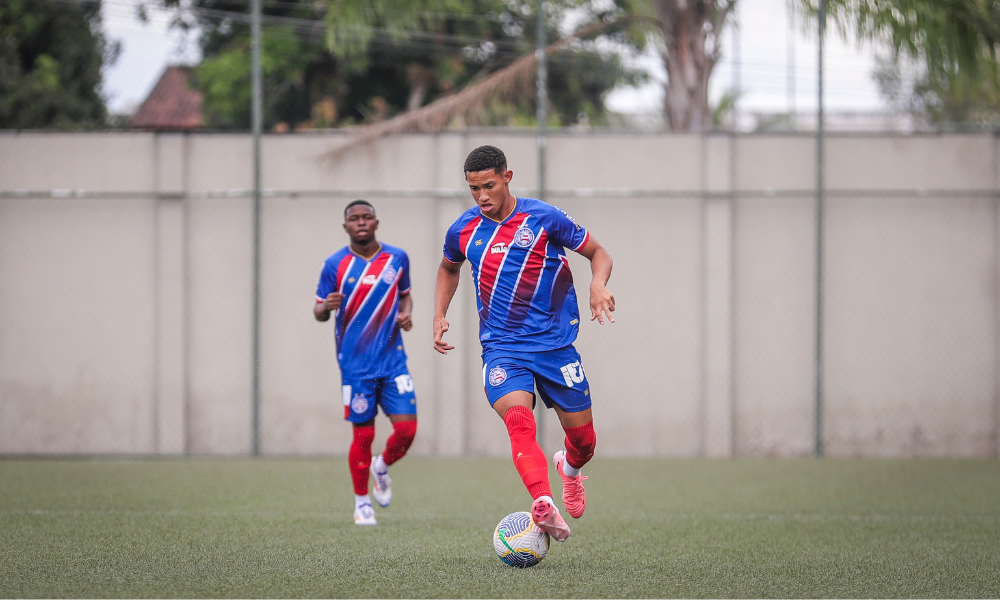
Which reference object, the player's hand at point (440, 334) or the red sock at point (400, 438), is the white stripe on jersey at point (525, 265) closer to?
the player's hand at point (440, 334)

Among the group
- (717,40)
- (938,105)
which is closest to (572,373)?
(717,40)

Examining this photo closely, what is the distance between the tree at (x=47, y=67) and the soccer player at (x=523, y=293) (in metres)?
14.5

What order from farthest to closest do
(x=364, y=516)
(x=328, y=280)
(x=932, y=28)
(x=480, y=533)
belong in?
(x=932, y=28) < (x=328, y=280) < (x=364, y=516) < (x=480, y=533)

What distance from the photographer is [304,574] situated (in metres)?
4.77

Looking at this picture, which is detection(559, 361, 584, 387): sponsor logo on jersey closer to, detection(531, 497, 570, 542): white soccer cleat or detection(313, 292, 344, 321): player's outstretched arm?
detection(531, 497, 570, 542): white soccer cleat

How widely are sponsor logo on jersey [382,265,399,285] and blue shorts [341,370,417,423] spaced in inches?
24.8

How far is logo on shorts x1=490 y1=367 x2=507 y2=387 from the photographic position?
16.7ft

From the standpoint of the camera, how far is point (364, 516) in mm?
6527

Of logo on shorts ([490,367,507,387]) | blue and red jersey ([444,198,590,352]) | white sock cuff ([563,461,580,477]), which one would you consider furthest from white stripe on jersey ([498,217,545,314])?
white sock cuff ([563,461,580,477])

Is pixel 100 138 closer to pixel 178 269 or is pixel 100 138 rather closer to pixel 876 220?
pixel 178 269

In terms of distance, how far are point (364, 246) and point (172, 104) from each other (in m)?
12.2

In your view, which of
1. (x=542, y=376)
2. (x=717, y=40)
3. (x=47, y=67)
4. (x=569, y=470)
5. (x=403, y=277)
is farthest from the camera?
(x=47, y=67)

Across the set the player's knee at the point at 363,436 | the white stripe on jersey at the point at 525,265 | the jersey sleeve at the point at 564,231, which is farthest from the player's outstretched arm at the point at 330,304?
the jersey sleeve at the point at 564,231

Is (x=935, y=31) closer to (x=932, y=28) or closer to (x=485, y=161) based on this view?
(x=932, y=28)
